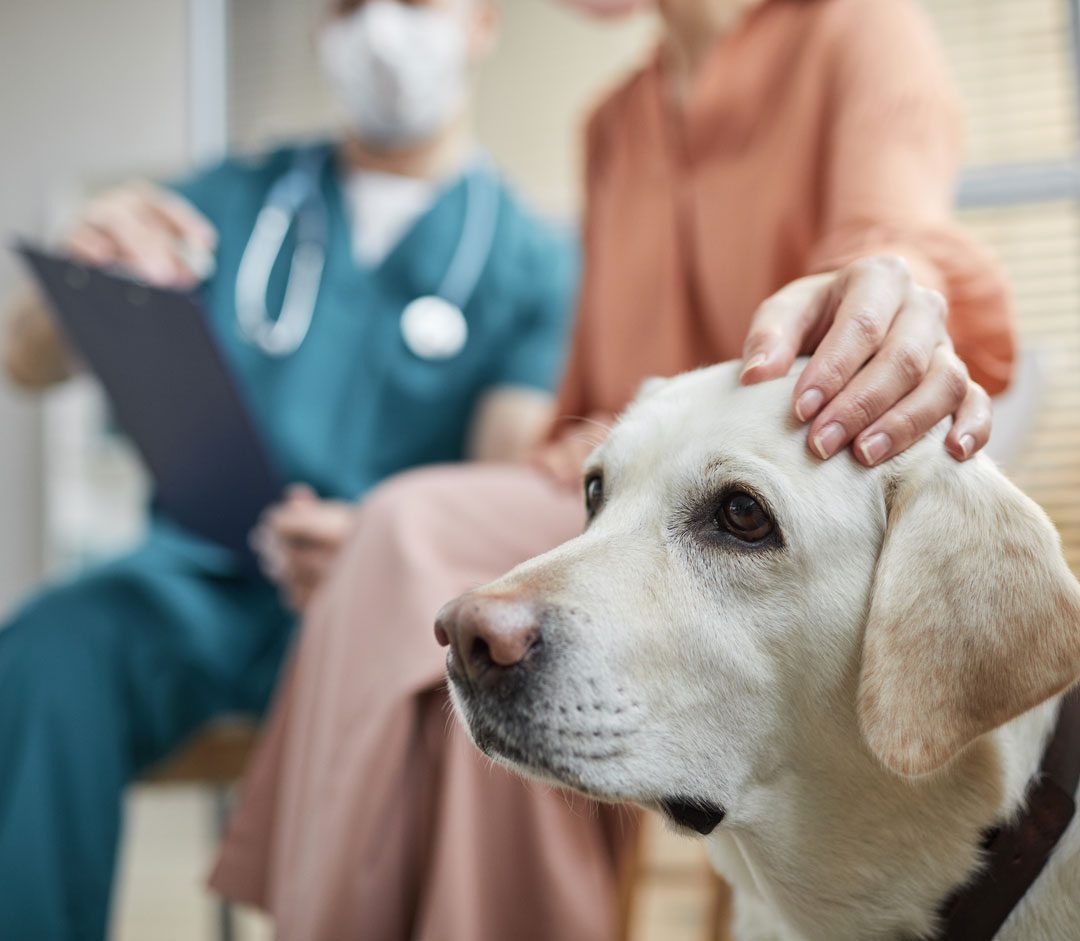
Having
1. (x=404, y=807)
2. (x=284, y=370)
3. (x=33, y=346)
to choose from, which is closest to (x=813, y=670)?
(x=404, y=807)

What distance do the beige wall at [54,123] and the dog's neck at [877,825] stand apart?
2.72 meters

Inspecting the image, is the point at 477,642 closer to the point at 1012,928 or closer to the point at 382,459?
the point at 1012,928

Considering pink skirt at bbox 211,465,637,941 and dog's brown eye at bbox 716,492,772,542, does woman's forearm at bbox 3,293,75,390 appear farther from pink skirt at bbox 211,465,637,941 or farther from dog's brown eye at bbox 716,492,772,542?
dog's brown eye at bbox 716,492,772,542

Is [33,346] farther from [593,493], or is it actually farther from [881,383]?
[881,383]

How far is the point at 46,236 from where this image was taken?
3064 mm

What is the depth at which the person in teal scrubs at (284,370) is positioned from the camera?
1218mm

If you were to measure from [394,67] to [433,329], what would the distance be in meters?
0.44

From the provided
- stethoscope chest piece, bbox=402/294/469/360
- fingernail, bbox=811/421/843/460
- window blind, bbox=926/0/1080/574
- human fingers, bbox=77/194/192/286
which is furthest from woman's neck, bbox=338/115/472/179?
fingernail, bbox=811/421/843/460

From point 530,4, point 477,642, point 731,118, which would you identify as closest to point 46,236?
point 530,4

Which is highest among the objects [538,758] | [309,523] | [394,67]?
[394,67]

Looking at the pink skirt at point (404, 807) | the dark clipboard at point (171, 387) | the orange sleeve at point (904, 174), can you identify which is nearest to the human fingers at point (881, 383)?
the orange sleeve at point (904, 174)

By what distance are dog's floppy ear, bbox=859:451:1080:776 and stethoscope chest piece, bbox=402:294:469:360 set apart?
103 cm

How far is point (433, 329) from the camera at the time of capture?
62.6 inches

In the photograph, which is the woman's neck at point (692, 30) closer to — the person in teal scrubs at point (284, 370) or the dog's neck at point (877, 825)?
the person in teal scrubs at point (284, 370)
